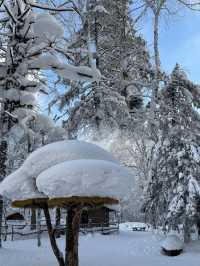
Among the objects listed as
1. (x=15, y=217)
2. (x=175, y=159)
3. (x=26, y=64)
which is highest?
(x=26, y=64)

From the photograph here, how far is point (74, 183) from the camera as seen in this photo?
506 centimetres

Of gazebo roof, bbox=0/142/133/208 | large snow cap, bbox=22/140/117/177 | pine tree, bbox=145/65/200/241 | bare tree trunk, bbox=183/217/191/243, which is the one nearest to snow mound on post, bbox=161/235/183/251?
bare tree trunk, bbox=183/217/191/243

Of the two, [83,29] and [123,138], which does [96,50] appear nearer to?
[83,29]

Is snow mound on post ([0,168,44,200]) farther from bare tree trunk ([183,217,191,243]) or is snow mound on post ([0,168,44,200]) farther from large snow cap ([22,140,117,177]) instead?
bare tree trunk ([183,217,191,243])

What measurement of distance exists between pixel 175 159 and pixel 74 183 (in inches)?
614

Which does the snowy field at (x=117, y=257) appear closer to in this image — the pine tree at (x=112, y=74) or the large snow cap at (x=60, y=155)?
the large snow cap at (x=60, y=155)

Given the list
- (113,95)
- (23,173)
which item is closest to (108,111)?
(113,95)

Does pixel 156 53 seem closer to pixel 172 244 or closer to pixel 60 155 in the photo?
pixel 172 244

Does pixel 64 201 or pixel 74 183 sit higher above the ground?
pixel 74 183

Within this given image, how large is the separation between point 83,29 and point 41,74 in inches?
254

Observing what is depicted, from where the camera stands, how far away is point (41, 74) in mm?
14398

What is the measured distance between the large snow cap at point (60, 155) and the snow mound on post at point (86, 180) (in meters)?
0.44

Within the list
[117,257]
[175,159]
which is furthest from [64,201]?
[175,159]

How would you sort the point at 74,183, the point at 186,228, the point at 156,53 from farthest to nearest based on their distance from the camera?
1. the point at 156,53
2. the point at 186,228
3. the point at 74,183
